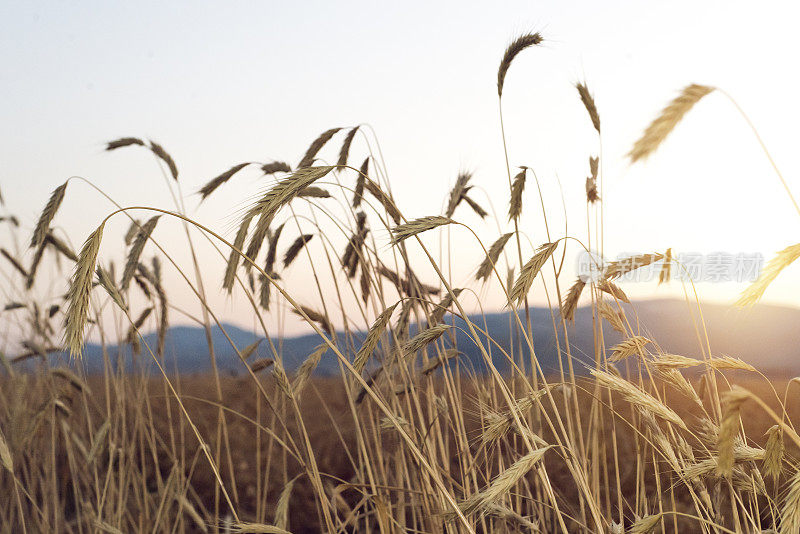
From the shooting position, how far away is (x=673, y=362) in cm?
188

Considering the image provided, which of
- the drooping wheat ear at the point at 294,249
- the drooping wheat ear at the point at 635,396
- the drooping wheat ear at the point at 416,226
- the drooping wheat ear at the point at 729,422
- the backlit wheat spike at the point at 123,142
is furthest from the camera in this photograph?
the backlit wheat spike at the point at 123,142

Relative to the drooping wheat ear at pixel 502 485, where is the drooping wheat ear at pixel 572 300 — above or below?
above

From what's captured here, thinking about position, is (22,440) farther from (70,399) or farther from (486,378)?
(486,378)

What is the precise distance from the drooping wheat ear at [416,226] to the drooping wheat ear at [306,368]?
738 millimetres

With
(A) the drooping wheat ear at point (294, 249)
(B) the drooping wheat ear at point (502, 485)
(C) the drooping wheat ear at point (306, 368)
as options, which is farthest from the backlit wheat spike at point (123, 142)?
(B) the drooping wheat ear at point (502, 485)

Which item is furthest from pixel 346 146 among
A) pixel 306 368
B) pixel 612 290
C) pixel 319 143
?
pixel 612 290

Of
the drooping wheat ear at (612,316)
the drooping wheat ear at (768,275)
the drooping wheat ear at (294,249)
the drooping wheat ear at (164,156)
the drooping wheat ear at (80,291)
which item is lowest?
the drooping wheat ear at (612,316)

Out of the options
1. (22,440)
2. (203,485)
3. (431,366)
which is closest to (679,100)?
(431,366)

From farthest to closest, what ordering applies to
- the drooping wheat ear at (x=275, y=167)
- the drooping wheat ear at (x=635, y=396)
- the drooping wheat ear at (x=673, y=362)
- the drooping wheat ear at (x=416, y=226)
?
the drooping wheat ear at (x=275, y=167), the drooping wheat ear at (x=673, y=362), the drooping wheat ear at (x=635, y=396), the drooping wheat ear at (x=416, y=226)

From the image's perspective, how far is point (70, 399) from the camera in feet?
12.0

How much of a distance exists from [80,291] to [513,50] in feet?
6.11

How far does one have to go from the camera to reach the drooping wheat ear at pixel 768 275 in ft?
4.28

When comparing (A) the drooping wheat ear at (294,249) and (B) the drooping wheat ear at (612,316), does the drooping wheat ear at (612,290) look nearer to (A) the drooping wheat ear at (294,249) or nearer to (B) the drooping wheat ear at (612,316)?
(B) the drooping wheat ear at (612,316)

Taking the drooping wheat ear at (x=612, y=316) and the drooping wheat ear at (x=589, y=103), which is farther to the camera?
the drooping wheat ear at (x=589, y=103)
